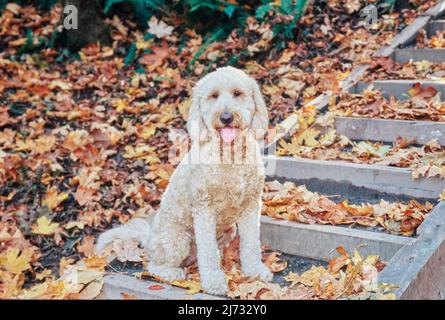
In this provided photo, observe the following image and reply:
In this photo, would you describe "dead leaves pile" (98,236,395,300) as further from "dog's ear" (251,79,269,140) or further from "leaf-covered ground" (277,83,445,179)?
"leaf-covered ground" (277,83,445,179)

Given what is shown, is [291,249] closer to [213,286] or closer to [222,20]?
[213,286]

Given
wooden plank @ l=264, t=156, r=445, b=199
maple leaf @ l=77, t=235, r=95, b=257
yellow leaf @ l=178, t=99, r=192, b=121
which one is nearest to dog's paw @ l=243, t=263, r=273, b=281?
wooden plank @ l=264, t=156, r=445, b=199

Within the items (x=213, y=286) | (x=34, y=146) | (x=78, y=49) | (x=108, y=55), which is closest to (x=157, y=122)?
(x=34, y=146)

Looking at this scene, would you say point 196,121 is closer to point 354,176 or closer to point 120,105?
point 354,176

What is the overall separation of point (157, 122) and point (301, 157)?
2.10m

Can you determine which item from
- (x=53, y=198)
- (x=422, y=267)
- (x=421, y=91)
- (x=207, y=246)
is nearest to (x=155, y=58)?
(x=53, y=198)

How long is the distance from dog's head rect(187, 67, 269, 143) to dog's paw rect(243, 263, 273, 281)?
82 cm

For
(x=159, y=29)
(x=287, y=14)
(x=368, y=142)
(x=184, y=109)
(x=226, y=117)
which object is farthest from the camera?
(x=159, y=29)

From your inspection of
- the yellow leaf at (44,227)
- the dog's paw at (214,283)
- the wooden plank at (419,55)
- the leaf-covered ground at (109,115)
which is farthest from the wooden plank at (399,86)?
the yellow leaf at (44,227)

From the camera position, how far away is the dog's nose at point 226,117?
279cm

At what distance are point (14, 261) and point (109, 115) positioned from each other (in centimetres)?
247

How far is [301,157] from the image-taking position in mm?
4348

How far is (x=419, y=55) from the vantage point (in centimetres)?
535

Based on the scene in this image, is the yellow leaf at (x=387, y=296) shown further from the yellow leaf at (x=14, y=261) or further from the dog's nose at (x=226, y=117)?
the yellow leaf at (x=14, y=261)
